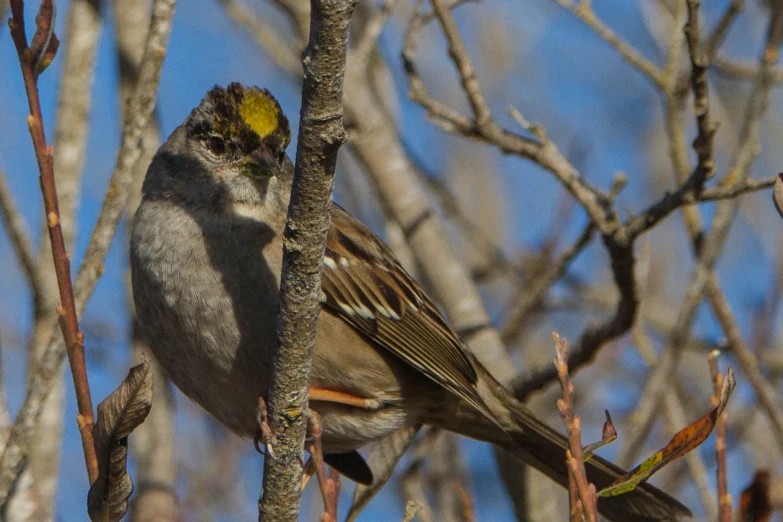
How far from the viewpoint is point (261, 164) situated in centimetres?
323

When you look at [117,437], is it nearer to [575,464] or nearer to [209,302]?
[575,464]

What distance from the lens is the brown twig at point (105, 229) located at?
2.72 metres

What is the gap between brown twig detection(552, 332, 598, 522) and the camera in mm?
1803

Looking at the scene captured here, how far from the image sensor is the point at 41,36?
2.03 m

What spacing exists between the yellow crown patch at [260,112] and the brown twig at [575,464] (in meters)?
1.57

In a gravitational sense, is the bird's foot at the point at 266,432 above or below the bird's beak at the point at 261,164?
below

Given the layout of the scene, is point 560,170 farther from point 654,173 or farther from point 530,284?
point 654,173

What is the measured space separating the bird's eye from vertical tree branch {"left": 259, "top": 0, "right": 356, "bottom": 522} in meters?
1.23

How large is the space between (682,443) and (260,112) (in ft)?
6.05

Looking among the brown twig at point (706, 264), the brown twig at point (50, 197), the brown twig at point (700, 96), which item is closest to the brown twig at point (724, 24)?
the brown twig at point (706, 264)

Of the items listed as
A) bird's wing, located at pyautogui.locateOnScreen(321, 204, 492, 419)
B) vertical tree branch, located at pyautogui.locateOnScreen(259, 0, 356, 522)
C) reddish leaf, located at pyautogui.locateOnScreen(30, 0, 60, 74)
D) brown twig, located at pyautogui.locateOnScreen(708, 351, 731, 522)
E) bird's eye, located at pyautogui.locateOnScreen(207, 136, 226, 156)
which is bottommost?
brown twig, located at pyautogui.locateOnScreen(708, 351, 731, 522)

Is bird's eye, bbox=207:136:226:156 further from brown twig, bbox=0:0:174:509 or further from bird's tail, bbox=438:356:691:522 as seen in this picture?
bird's tail, bbox=438:356:691:522

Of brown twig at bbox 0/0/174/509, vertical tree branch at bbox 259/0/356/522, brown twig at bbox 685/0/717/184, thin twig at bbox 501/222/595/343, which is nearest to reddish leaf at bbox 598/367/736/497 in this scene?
vertical tree branch at bbox 259/0/356/522

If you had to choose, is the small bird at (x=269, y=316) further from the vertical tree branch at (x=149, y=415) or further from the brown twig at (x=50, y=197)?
the brown twig at (x=50, y=197)
